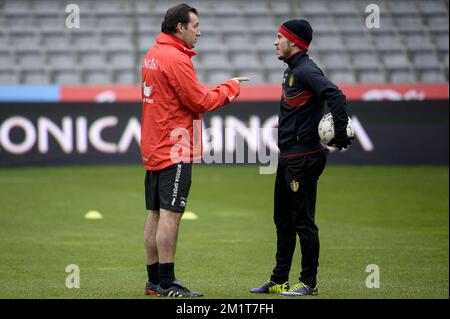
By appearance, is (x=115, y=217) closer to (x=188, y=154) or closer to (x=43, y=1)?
(x=188, y=154)

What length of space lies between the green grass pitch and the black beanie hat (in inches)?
81.2

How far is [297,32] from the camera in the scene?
309 inches

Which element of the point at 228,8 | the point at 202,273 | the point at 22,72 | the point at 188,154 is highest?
the point at 228,8

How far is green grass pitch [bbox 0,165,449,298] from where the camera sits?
28.2ft

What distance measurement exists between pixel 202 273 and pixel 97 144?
1260 centimetres

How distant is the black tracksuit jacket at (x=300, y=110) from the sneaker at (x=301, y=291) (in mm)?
1059

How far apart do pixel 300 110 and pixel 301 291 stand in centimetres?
146

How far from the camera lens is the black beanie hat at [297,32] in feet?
25.7

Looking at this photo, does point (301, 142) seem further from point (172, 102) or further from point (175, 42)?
point (175, 42)

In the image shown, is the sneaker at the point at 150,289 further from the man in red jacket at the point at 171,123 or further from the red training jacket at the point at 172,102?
the red training jacket at the point at 172,102

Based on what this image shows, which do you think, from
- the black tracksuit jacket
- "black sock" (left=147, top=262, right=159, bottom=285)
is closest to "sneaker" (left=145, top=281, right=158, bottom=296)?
"black sock" (left=147, top=262, right=159, bottom=285)

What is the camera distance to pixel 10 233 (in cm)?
1212

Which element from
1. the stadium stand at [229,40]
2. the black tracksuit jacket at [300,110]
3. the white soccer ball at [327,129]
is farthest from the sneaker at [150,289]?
the stadium stand at [229,40]
